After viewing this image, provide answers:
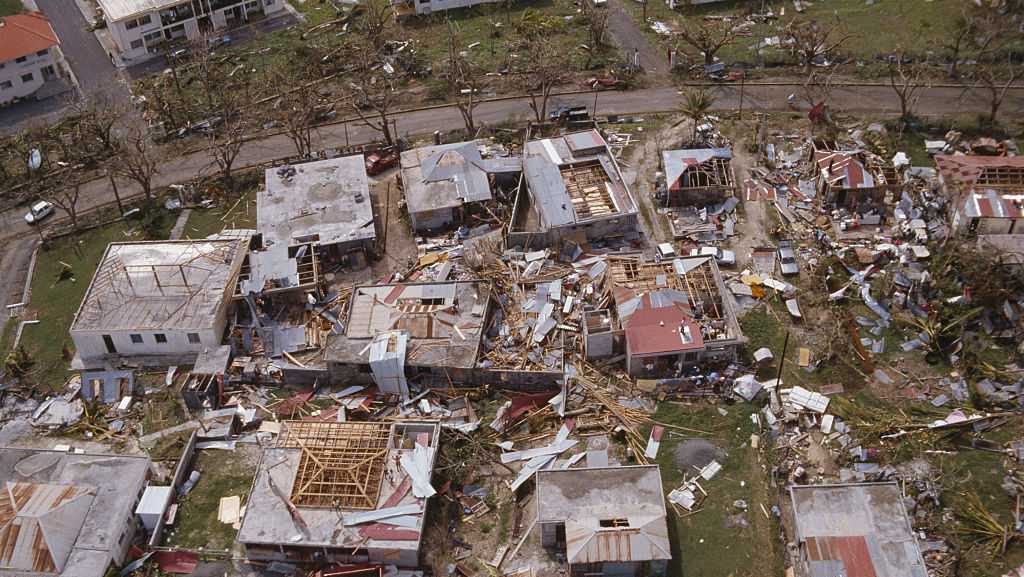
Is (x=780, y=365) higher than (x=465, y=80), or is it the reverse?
(x=465, y=80)

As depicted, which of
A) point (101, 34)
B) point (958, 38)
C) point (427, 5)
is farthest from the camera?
point (427, 5)

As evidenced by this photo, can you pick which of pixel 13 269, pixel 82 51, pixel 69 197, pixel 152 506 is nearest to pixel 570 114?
pixel 69 197

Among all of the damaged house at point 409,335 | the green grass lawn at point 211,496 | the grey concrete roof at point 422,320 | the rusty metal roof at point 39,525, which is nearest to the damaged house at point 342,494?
the green grass lawn at point 211,496

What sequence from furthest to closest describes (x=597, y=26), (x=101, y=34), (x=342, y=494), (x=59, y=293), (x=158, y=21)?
1. (x=101, y=34)
2. (x=158, y=21)
3. (x=597, y=26)
4. (x=59, y=293)
5. (x=342, y=494)

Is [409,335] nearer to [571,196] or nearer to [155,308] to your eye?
[155,308]

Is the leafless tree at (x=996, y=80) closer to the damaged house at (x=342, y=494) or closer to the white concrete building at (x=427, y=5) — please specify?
the white concrete building at (x=427, y=5)
